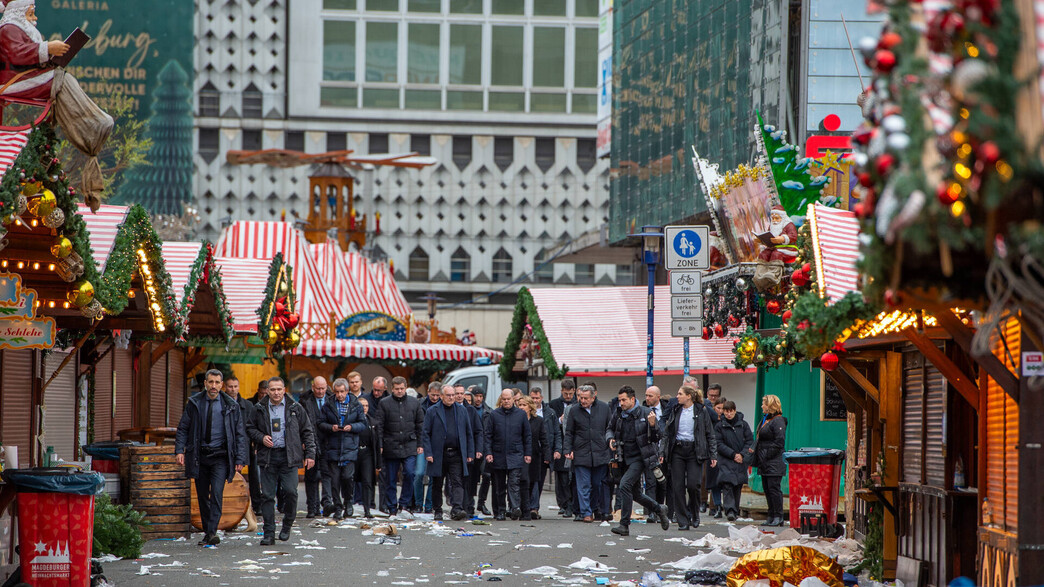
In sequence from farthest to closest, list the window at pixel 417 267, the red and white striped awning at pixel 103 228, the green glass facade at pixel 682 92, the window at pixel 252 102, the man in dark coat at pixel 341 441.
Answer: the window at pixel 417 267 → the window at pixel 252 102 → the green glass facade at pixel 682 92 → the man in dark coat at pixel 341 441 → the red and white striped awning at pixel 103 228

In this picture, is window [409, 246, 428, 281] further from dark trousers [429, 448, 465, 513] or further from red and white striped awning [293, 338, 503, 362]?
dark trousers [429, 448, 465, 513]

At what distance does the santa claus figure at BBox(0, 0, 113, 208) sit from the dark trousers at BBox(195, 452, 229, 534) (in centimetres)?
600

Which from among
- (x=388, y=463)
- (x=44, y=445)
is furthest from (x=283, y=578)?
(x=388, y=463)

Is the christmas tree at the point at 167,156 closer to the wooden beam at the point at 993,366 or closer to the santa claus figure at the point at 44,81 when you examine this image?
the santa claus figure at the point at 44,81

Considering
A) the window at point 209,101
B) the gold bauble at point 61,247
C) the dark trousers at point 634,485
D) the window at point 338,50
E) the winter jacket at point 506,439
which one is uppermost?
the window at point 338,50

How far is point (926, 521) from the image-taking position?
11031 millimetres

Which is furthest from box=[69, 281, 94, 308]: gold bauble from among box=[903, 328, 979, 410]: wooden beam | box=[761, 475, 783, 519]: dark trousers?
box=[761, 475, 783, 519]: dark trousers

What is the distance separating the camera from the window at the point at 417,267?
225ft

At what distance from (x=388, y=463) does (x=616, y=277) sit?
5231cm

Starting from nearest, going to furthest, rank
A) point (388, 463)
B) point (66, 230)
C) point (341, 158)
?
1. point (66, 230)
2. point (388, 463)
3. point (341, 158)

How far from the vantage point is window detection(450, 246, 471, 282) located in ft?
225

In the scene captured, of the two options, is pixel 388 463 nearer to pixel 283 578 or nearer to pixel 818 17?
pixel 283 578

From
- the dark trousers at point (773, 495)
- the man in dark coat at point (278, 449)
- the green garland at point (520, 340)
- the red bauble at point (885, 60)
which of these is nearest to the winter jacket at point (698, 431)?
the dark trousers at point (773, 495)

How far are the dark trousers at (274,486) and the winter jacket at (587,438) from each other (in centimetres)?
497
